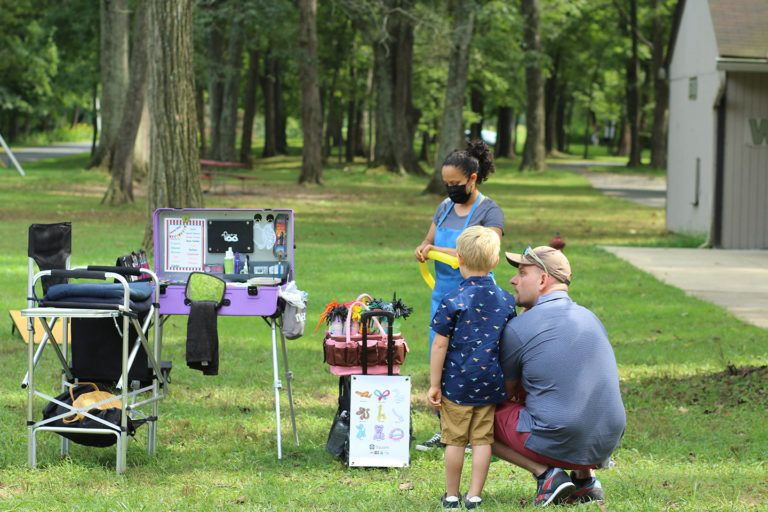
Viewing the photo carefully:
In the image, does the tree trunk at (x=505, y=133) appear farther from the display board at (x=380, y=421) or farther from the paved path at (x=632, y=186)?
the display board at (x=380, y=421)

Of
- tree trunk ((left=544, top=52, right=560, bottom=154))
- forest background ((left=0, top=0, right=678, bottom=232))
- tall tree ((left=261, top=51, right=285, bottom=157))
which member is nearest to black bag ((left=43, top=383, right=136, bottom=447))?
forest background ((left=0, top=0, right=678, bottom=232))

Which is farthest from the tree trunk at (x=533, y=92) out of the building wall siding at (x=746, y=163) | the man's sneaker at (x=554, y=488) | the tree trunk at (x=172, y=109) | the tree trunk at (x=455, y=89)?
the man's sneaker at (x=554, y=488)

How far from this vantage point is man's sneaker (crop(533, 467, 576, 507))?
468 centimetres

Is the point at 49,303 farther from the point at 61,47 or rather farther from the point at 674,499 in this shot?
the point at 61,47

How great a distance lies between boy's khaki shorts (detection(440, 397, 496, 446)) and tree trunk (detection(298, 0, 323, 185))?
26352 millimetres

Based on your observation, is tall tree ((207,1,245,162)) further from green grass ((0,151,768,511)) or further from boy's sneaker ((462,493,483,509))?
boy's sneaker ((462,493,483,509))

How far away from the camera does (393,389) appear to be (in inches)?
227

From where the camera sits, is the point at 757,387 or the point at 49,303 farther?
the point at 757,387

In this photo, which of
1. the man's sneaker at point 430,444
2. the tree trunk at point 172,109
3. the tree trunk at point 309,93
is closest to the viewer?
the man's sneaker at point 430,444

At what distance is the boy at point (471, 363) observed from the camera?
477 cm

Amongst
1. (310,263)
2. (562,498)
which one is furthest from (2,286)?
(562,498)

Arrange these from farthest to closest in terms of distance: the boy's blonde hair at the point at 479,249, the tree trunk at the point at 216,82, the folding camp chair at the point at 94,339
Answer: the tree trunk at the point at 216,82
the folding camp chair at the point at 94,339
the boy's blonde hair at the point at 479,249

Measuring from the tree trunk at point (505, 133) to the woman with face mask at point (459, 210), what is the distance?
5300 centimetres

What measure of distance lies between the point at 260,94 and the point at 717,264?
5149 cm
